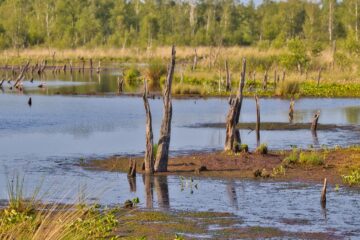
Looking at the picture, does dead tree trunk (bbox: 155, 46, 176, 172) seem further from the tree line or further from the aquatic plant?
the tree line

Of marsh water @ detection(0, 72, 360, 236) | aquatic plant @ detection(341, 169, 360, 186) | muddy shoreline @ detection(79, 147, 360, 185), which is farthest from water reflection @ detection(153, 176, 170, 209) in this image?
aquatic plant @ detection(341, 169, 360, 186)

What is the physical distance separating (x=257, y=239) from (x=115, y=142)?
1764cm

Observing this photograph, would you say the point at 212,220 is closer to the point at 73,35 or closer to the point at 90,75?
the point at 90,75

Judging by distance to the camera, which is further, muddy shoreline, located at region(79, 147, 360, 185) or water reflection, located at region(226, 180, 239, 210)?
muddy shoreline, located at region(79, 147, 360, 185)

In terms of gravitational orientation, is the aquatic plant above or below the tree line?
below

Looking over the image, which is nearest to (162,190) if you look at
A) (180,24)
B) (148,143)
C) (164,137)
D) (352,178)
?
(148,143)

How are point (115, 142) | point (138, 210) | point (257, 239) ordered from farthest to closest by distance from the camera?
point (115, 142)
point (138, 210)
point (257, 239)

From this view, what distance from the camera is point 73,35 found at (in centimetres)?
12912

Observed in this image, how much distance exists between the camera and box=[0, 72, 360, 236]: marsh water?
790 inches

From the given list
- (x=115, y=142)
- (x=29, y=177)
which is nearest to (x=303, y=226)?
(x=29, y=177)

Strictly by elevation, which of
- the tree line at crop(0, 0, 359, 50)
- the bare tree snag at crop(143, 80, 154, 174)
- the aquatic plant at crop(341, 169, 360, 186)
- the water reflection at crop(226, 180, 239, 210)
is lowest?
the water reflection at crop(226, 180, 239, 210)

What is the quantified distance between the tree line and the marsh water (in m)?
51.8

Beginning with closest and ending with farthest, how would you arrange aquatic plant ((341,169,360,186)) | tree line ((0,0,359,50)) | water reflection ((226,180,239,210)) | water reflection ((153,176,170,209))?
water reflection ((226,180,239,210)), water reflection ((153,176,170,209)), aquatic plant ((341,169,360,186)), tree line ((0,0,359,50))

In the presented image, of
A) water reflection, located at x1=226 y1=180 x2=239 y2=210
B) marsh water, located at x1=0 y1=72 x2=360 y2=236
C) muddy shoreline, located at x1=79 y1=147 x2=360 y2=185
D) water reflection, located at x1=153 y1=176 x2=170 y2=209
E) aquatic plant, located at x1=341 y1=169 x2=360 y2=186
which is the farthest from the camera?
muddy shoreline, located at x1=79 y1=147 x2=360 y2=185
